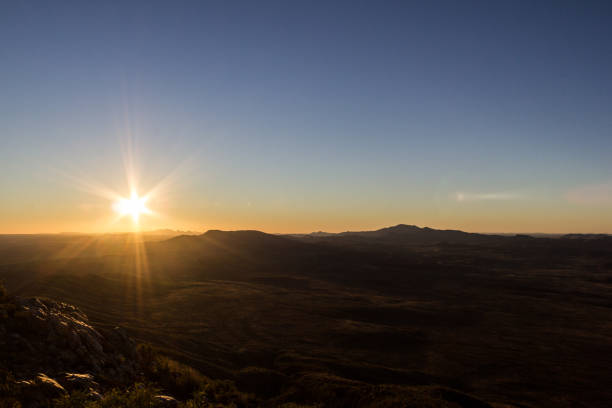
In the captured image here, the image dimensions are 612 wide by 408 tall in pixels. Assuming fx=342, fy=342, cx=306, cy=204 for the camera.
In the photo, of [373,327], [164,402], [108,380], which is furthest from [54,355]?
[373,327]

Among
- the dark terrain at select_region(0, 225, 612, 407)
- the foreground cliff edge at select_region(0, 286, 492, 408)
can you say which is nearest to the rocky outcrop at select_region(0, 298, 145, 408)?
the foreground cliff edge at select_region(0, 286, 492, 408)

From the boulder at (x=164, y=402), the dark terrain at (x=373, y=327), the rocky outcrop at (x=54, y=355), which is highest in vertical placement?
the rocky outcrop at (x=54, y=355)

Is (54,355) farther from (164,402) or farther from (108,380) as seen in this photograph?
(164,402)

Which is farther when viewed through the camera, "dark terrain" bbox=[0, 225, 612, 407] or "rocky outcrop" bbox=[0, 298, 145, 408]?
"dark terrain" bbox=[0, 225, 612, 407]

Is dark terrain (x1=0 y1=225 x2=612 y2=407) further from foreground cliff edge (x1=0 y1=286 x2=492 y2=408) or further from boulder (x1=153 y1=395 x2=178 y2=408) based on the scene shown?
boulder (x1=153 y1=395 x2=178 y2=408)

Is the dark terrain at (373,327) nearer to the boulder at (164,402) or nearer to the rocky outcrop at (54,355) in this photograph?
the boulder at (164,402)

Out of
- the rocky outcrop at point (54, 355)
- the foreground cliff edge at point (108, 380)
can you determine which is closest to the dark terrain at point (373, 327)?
the foreground cliff edge at point (108, 380)
